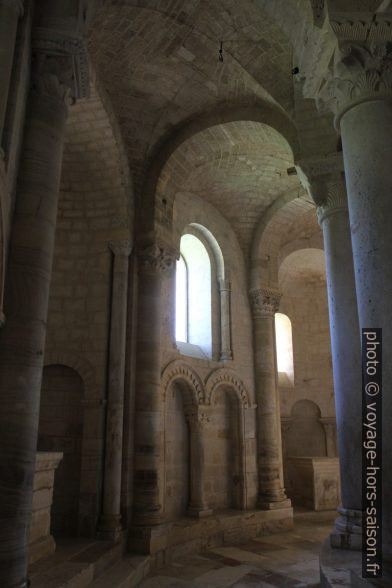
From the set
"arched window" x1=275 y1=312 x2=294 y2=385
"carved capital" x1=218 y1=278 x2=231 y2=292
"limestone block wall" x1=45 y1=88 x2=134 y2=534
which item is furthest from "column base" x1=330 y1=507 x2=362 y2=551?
"arched window" x1=275 y1=312 x2=294 y2=385

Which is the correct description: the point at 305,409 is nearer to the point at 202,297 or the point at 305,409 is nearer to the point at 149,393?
the point at 202,297

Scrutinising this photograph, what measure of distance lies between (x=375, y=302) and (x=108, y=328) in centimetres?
588

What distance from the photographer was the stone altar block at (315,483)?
40.9 ft

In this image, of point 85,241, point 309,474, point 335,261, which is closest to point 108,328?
point 85,241

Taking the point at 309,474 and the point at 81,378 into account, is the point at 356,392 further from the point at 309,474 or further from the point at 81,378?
the point at 309,474

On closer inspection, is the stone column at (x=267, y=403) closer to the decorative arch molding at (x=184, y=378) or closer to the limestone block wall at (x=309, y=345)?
the decorative arch molding at (x=184, y=378)

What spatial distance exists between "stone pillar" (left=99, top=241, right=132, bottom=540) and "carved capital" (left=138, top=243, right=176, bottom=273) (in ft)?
1.04

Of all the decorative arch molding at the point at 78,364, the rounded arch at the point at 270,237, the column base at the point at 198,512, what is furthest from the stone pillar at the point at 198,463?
the rounded arch at the point at 270,237

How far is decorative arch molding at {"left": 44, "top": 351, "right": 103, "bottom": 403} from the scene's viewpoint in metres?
8.70

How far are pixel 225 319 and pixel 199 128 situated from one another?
15.2 feet

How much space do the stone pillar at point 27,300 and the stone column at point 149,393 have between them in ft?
15.8

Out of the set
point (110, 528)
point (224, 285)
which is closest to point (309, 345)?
point (224, 285)

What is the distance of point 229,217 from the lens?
42.0 ft

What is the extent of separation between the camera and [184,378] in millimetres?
10336
